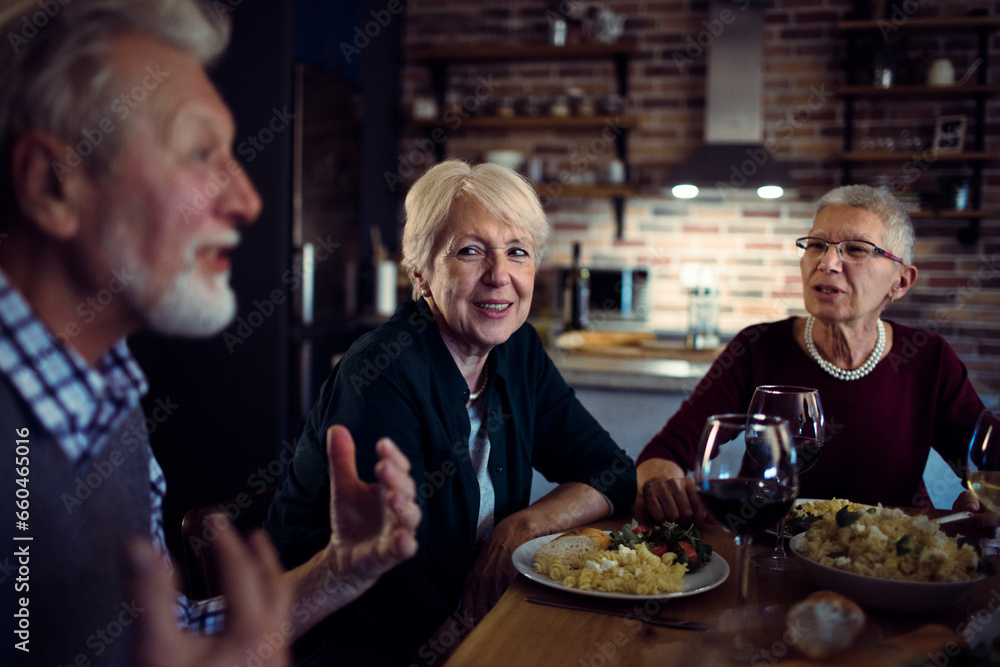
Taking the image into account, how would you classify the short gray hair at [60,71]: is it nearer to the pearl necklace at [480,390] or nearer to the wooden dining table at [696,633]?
the wooden dining table at [696,633]

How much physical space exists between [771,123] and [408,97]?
73.1 inches

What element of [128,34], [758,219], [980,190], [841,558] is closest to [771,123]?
[758,219]

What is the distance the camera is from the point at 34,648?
546 millimetres

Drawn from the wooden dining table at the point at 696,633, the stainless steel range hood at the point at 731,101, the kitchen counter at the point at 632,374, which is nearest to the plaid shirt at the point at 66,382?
the wooden dining table at the point at 696,633

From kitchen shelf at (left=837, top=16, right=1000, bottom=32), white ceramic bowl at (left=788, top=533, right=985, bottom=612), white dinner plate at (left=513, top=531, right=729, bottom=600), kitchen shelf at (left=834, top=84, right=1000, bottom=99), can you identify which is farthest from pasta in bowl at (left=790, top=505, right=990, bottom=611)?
kitchen shelf at (left=837, top=16, right=1000, bottom=32)

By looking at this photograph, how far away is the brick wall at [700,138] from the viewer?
11.5 ft

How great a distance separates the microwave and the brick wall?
124 mm

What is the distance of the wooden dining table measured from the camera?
2.47 feet

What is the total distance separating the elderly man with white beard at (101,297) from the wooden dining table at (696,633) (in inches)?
12.3

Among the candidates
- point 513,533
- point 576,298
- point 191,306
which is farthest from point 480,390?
point 576,298

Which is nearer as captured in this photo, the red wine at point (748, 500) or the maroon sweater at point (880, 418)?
the red wine at point (748, 500)

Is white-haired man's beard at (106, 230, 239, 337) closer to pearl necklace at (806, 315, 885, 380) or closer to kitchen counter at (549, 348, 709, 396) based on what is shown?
pearl necklace at (806, 315, 885, 380)

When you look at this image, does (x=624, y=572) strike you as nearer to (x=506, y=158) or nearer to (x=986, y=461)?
(x=986, y=461)

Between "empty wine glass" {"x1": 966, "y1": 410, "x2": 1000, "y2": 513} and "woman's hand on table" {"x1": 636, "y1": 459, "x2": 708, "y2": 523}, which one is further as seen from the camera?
"woman's hand on table" {"x1": 636, "y1": 459, "x2": 708, "y2": 523}
